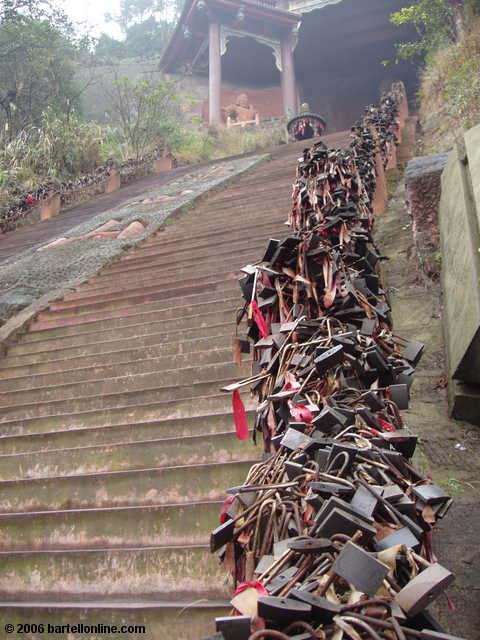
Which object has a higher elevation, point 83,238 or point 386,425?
point 83,238

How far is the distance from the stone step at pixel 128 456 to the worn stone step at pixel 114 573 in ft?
1.77

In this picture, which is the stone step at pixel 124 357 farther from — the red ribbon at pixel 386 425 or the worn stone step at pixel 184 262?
the red ribbon at pixel 386 425

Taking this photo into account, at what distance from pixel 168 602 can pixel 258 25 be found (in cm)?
1820

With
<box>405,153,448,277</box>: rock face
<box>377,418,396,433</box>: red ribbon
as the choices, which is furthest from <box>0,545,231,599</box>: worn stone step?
<box>405,153,448,277</box>: rock face

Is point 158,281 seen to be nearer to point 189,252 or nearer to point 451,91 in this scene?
point 189,252

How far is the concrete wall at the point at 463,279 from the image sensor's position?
6.86ft

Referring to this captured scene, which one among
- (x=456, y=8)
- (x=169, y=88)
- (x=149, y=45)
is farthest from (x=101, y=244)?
(x=149, y=45)

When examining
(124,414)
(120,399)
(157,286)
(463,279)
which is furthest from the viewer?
(157,286)

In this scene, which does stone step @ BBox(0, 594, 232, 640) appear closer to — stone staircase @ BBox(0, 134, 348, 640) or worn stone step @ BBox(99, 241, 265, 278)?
stone staircase @ BBox(0, 134, 348, 640)

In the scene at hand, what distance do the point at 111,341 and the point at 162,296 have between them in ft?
2.27

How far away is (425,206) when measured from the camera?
11.4 ft

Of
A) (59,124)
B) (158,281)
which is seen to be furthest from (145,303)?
(59,124)

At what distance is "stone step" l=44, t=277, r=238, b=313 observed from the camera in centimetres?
424

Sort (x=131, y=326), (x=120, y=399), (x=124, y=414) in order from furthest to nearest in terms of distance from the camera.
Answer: (x=131, y=326) → (x=120, y=399) → (x=124, y=414)
